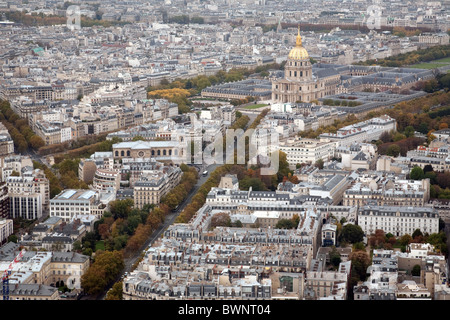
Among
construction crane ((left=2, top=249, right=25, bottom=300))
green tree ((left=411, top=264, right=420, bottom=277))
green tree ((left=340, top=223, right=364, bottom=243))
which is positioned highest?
construction crane ((left=2, top=249, right=25, bottom=300))

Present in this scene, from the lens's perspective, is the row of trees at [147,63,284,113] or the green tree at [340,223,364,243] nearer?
the green tree at [340,223,364,243]

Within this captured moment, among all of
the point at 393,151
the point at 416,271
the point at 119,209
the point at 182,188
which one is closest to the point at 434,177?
the point at 393,151

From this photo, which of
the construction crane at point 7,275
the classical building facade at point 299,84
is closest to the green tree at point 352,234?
the construction crane at point 7,275

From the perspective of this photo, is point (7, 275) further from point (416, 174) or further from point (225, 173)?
point (416, 174)

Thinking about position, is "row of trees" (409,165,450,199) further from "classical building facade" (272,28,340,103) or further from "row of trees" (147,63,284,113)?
"classical building facade" (272,28,340,103)

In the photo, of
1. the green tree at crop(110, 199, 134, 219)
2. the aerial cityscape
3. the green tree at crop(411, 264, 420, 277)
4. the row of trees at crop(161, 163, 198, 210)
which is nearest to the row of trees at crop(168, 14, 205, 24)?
the aerial cityscape

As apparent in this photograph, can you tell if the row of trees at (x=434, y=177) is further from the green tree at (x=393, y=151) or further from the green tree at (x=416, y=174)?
the green tree at (x=393, y=151)

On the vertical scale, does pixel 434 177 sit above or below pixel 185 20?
below
